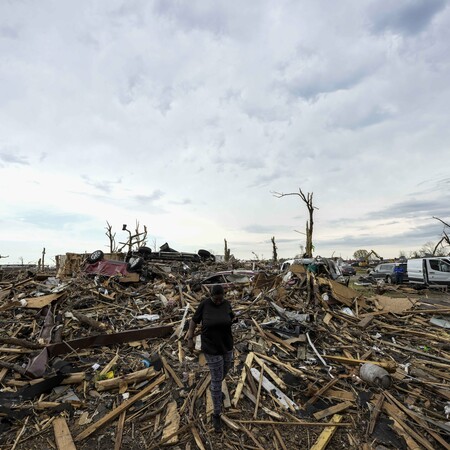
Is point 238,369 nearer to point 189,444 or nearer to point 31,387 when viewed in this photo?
point 189,444

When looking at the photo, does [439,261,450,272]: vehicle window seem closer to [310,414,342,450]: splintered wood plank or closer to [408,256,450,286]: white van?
[408,256,450,286]: white van

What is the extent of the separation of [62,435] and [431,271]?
19306mm

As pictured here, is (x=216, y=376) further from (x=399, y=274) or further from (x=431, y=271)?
(x=399, y=274)

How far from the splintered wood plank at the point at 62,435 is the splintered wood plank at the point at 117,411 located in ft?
0.38

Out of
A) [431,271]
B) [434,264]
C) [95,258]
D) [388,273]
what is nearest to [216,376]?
[95,258]

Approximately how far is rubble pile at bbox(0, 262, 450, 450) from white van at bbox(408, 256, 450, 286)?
9.23 metres

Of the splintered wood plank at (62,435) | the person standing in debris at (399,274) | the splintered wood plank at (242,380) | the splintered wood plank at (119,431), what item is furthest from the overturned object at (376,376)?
the person standing in debris at (399,274)

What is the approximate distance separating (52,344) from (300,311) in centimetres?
602

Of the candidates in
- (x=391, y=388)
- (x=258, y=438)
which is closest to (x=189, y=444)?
(x=258, y=438)

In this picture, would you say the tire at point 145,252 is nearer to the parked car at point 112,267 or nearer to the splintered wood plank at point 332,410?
the parked car at point 112,267

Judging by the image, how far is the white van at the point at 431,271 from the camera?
659 inches

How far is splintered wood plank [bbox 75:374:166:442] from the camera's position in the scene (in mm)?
4084

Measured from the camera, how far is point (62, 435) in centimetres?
405

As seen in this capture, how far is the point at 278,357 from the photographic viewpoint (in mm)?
6105
